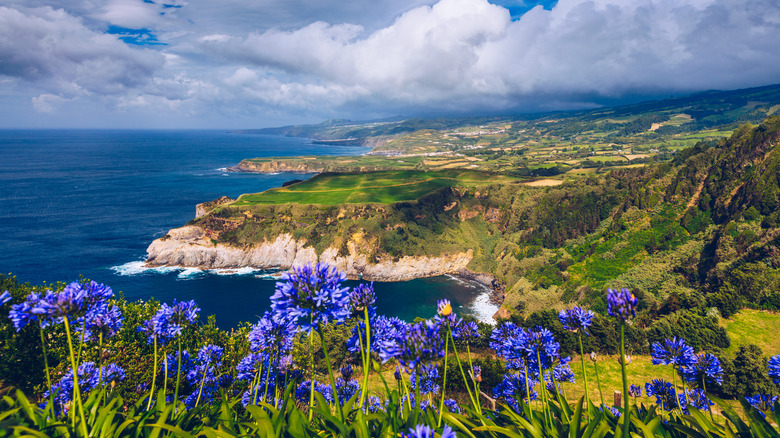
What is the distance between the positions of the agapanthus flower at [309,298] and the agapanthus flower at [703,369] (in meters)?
6.49

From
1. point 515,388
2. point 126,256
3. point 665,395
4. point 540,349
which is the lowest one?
point 126,256

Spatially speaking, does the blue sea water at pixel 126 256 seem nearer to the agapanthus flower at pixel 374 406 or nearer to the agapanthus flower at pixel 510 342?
the agapanthus flower at pixel 374 406

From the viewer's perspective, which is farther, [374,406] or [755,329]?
[755,329]

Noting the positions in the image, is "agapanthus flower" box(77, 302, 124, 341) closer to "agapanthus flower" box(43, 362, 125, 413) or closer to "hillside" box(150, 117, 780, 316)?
"agapanthus flower" box(43, 362, 125, 413)

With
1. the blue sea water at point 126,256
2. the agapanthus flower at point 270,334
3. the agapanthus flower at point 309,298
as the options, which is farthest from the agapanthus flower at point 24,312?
the blue sea water at point 126,256

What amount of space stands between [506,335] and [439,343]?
8.96 ft

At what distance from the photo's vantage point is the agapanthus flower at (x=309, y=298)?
14.8 feet

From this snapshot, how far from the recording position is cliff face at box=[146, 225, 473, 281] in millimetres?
92875

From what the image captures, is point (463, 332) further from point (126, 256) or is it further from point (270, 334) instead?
point (126, 256)

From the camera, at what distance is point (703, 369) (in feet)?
21.8

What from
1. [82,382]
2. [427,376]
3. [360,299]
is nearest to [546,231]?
[427,376]

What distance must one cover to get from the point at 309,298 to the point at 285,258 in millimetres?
100664

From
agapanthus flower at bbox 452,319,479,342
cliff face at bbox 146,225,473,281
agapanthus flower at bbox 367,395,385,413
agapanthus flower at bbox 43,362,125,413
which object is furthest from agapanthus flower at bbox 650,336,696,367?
cliff face at bbox 146,225,473,281

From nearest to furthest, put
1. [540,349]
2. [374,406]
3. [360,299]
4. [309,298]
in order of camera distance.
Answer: [309,298] < [360,299] < [540,349] < [374,406]
